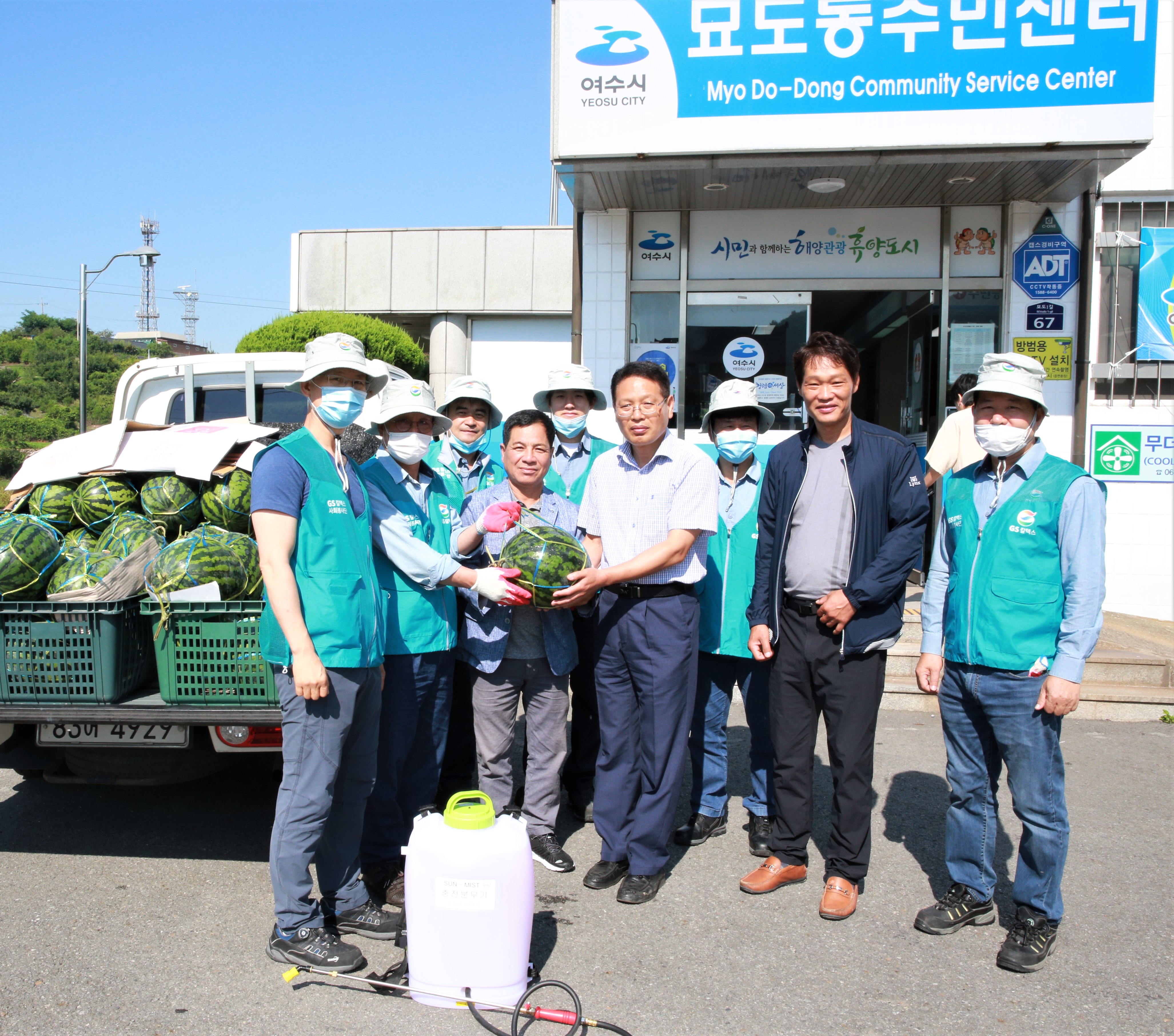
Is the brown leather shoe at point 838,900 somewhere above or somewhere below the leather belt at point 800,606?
below

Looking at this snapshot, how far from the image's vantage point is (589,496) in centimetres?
419

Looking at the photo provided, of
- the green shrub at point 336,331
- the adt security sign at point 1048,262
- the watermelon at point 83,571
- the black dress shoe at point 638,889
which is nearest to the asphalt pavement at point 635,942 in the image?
the black dress shoe at point 638,889

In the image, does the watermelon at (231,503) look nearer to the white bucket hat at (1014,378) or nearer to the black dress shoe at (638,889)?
the black dress shoe at (638,889)

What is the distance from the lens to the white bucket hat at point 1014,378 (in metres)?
3.42

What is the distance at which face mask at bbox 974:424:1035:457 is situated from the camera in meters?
3.45

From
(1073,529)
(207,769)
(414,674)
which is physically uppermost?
(1073,529)

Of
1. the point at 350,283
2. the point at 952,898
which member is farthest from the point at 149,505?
the point at 350,283

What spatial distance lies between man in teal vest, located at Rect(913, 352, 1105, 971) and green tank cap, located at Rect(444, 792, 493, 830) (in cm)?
184

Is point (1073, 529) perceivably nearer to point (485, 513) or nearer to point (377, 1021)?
point (485, 513)

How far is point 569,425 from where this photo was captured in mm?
4949

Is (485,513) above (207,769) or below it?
above

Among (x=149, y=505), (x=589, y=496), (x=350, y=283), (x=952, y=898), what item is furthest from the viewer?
(x=350, y=283)

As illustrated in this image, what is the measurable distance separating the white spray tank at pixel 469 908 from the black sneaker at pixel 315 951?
32 cm

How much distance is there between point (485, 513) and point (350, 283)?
2247cm
